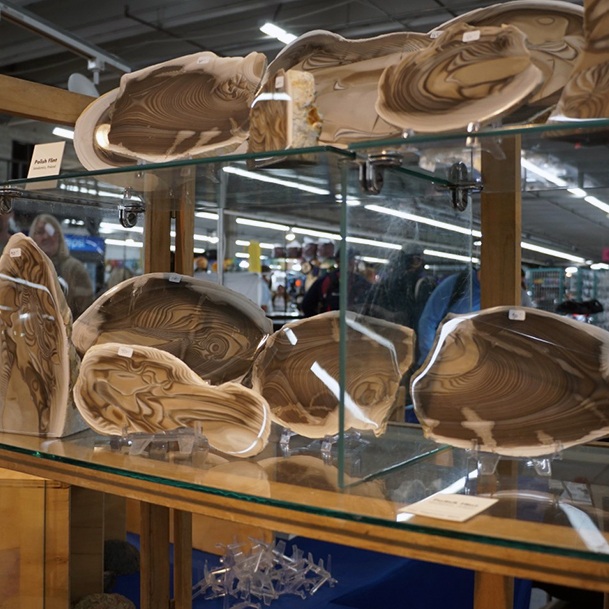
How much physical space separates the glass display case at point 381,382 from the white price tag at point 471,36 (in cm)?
11

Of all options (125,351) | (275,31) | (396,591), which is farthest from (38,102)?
(275,31)

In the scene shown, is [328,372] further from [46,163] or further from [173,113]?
[46,163]

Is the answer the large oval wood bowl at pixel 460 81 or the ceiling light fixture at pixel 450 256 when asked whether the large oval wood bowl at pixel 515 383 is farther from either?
the large oval wood bowl at pixel 460 81

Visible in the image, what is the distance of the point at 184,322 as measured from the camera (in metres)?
1.26

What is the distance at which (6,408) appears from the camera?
1.24 metres

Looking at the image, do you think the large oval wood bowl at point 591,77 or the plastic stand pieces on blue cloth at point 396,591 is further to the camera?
the plastic stand pieces on blue cloth at point 396,591

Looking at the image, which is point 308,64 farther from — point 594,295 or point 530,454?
point 594,295

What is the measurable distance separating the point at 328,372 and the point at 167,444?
0.25 metres

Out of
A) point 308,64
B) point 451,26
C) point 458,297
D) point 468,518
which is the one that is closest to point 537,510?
point 468,518

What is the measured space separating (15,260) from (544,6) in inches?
33.3

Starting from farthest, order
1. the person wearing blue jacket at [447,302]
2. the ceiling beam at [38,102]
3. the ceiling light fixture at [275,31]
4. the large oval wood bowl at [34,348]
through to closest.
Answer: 1. the ceiling light fixture at [275,31]
2. the ceiling beam at [38,102]
3. the large oval wood bowl at [34,348]
4. the person wearing blue jacket at [447,302]

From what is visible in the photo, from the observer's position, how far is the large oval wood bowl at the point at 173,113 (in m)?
1.12

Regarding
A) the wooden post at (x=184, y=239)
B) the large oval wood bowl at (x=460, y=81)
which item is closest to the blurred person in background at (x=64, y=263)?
the wooden post at (x=184, y=239)

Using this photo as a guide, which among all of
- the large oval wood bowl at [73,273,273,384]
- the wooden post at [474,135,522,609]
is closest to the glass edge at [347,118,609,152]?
the wooden post at [474,135,522,609]
